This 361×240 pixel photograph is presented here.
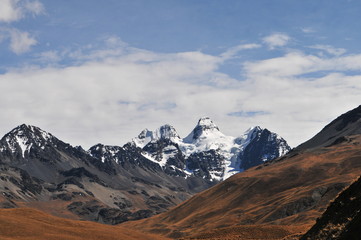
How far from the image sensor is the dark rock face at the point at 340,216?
29812 mm

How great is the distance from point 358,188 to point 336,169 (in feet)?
504

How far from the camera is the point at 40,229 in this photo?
252ft

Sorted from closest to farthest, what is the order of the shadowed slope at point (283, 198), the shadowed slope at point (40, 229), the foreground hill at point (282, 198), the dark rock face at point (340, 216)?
1. the dark rock face at point (340, 216)
2. the shadowed slope at point (40, 229)
3. the foreground hill at point (282, 198)
4. the shadowed slope at point (283, 198)

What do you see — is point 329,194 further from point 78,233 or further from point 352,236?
point 352,236

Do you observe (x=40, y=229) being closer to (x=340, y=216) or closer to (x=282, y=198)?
(x=340, y=216)

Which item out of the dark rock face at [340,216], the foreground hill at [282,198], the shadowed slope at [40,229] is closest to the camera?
the dark rock face at [340,216]

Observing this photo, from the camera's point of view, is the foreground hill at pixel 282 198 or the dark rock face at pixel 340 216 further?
the foreground hill at pixel 282 198

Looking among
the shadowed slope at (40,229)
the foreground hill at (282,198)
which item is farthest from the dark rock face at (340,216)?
the foreground hill at (282,198)

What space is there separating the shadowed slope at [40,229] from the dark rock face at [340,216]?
47580mm

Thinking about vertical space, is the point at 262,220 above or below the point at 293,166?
below

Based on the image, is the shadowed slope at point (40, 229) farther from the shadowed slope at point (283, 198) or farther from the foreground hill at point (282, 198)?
the shadowed slope at point (283, 198)

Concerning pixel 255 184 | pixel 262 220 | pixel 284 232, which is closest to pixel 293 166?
pixel 255 184

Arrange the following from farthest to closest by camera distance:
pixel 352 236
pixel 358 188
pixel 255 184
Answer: pixel 255 184, pixel 358 188, pixel 352 236

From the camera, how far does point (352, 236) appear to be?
24.5 meters
